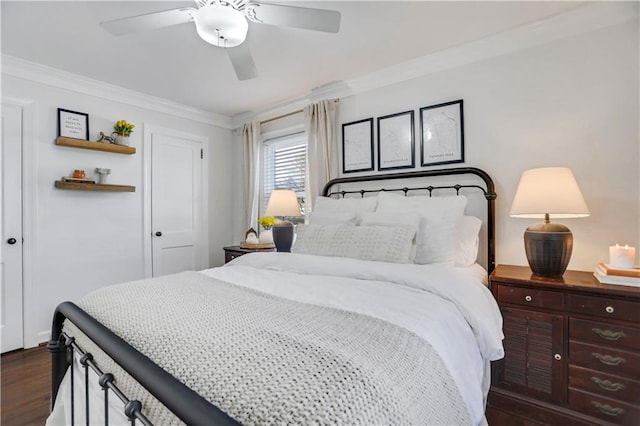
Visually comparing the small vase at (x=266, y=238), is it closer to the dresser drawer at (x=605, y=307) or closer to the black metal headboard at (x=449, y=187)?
the black metal headboard at (x=449, y=187)

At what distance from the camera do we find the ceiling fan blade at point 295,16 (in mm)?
1630

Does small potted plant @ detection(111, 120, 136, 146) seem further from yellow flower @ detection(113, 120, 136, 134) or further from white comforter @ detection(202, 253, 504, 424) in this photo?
white comforter @ detection(202, 253, 504, 424)

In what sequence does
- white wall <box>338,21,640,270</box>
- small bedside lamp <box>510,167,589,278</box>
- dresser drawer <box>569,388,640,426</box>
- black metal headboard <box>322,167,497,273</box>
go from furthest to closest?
1. black metal headboard <box>322,167,497,273</box>
2. white wall <box>338,21,640,270</box>
3. small bedside lamp <box>510,167,589,278</box>
4. dresser drawer <box>569,388,640,426</box>

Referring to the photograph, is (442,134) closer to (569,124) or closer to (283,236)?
(569,124)

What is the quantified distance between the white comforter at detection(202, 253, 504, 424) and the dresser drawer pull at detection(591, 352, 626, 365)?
51 centimetres

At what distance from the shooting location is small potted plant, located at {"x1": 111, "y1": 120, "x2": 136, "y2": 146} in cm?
327

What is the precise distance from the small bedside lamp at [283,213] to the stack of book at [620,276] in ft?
7.59

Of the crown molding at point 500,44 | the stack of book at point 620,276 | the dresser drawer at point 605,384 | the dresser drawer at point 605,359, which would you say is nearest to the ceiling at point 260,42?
the crown molding at point 500,44

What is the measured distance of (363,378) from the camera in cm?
72

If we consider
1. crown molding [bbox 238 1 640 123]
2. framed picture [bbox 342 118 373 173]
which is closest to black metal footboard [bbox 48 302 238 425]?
framed picture [bbox 342 118 373 173]

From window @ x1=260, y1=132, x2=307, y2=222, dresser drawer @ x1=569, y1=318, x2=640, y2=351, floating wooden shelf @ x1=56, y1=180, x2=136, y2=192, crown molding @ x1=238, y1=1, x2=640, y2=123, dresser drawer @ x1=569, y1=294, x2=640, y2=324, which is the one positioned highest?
crown molding @ x1=238, y1=1, x2=640, y2=123

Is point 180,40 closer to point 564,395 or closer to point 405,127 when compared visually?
point 405,127

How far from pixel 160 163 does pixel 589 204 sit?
13.3 ft

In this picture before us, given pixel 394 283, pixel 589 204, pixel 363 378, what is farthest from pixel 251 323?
pixel 589 204
